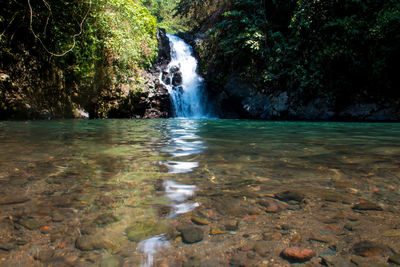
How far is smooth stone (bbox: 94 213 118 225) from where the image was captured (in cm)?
118

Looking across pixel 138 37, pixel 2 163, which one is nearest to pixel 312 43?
pixel 138 37

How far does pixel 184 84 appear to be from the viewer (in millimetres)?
15281

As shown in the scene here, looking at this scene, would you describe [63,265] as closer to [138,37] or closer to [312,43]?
[138,37]

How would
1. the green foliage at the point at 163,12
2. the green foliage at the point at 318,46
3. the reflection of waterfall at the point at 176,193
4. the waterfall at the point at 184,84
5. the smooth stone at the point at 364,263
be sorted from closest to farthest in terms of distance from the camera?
the smooth stone at the point at 364,263 < the reflection of waterfall at the point at 176,193 < the green foliage at the point at 318,46 < the waterfall at the point at 184,84 < the green foliage at the point at 163,12

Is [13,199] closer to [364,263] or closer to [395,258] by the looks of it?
[364,263]

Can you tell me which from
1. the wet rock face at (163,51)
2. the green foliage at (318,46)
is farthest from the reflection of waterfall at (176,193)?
the wet rock face at (163,51)

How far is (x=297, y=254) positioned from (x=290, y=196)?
0.58 meters

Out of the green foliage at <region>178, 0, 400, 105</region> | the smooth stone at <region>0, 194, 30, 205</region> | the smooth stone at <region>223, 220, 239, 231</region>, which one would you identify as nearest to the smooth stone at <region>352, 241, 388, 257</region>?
the smooth stone at <region>223, 220, 239, 231</region>

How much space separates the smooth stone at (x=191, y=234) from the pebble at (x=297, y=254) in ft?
1.05

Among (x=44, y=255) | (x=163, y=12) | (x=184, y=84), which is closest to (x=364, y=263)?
(x=44, y=255)

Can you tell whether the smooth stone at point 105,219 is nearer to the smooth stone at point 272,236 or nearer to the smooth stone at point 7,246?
the smooth stone at point 7,246

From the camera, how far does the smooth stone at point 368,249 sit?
0.94 meters

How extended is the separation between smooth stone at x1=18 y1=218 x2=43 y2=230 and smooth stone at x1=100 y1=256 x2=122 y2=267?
0.43 m

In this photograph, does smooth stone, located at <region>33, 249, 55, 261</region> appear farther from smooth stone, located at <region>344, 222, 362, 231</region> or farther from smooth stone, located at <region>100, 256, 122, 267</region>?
smooth stone, located at <region>344, 222, 362, 231</region>
